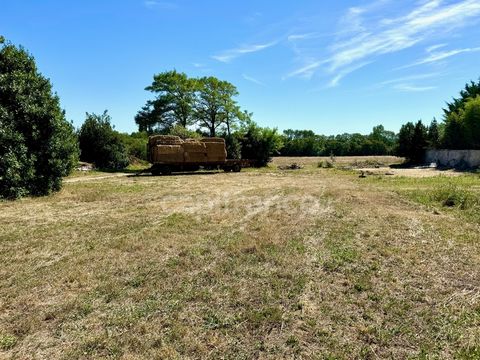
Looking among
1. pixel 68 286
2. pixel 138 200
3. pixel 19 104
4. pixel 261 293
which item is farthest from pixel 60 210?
pixel 261 293

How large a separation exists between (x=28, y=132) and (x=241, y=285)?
35.6 ft

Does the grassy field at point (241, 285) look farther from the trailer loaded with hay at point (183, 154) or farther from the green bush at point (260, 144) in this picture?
the green bush at point (260, 144)

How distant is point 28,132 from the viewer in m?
12.2

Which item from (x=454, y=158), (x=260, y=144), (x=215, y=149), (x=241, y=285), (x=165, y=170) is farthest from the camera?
(x=260, y=144)

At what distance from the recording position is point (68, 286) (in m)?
4.64

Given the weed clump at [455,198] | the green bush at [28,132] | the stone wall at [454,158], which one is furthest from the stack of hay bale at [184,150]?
the stone wall at [454,158]

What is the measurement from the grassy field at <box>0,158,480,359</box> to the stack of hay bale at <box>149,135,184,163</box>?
1370 centimetres

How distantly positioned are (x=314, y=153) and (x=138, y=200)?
4935cm

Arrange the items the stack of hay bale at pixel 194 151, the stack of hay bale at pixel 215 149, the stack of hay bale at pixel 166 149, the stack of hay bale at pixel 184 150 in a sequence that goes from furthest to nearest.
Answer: the stack of hay bale at pixel 215 149 → the stack of hay bale at pixel 194 151 → the stack of hay bale at pixel 184 150 → the stack of hay bale at pixel 166 149

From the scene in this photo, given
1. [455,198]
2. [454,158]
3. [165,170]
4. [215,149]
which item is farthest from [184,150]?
[454,158]

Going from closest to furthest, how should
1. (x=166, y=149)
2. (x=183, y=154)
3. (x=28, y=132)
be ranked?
(x=28, y=132)
(x=166, y=149)
(x=183, y=154)

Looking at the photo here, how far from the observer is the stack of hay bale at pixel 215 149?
2433 centimetres

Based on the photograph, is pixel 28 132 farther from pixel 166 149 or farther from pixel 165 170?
pixel 165 170

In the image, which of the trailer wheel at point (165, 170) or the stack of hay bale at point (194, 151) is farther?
the stack of hay bale at point (194, 151)
